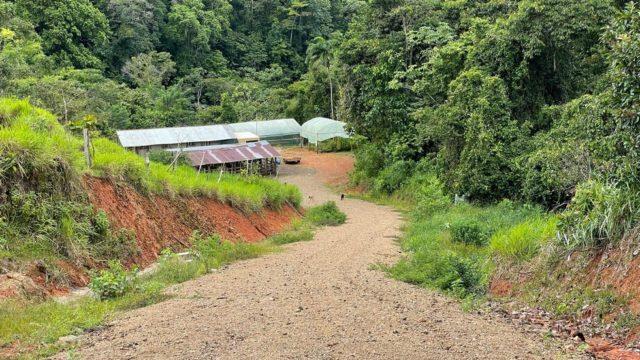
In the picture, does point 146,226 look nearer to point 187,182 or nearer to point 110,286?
point 187,182

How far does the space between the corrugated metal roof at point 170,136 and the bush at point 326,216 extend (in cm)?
1636

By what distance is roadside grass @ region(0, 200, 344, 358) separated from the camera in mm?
7406

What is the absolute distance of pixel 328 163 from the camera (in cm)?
4869

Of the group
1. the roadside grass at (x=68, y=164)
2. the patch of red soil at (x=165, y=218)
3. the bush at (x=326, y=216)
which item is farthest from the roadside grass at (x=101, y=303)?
the bush at (x=326, y=216)

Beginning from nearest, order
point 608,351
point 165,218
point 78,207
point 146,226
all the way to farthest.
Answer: point 608,351 < point 78,207 < point 146,226 < point 165,218

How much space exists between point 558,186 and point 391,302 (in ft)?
33.6

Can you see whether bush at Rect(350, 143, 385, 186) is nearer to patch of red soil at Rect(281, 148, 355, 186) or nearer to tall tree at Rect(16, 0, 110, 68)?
patch of red soil at Rect(281, 148, 355, 186)

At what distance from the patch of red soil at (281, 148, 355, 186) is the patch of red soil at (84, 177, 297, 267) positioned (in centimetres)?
Result: 2116

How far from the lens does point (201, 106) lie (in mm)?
60375

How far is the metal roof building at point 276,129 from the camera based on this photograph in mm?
53594

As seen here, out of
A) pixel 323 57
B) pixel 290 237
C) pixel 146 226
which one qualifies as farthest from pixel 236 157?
pixel 323 57

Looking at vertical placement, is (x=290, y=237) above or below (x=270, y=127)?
below

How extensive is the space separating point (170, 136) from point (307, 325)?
35666 millimetres

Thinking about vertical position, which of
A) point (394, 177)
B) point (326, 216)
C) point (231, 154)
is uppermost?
point (231, 154)
